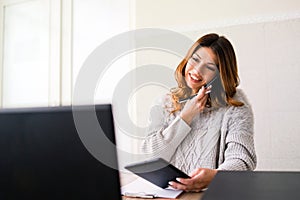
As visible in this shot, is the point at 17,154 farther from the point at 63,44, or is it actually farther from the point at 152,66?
the point at 63,44

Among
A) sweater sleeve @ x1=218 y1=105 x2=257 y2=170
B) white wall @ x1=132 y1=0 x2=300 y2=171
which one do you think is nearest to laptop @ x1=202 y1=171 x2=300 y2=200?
sweater sleeve @ x1=218 y1=105 x2=257 y2=170

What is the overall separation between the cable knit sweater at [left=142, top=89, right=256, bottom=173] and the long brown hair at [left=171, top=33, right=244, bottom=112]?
85 millimetres

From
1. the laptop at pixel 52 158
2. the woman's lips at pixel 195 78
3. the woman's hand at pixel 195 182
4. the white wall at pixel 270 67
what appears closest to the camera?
the laptop at pixel 52 158

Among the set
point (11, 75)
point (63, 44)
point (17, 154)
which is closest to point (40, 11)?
point (63, 44)

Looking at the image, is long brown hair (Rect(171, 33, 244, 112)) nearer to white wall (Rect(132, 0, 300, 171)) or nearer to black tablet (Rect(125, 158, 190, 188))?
white wall (Rect(132, 0, 300, 171))

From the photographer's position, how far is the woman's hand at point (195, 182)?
0.96 metres

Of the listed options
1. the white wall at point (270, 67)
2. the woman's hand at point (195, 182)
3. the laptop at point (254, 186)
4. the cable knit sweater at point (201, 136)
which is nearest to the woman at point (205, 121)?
the cable knit sweater at point (201, 136)

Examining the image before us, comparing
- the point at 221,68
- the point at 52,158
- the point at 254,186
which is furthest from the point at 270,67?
the point at 52,158

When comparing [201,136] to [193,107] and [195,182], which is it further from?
[195,182]

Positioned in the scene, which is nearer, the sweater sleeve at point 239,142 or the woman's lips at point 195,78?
the sweater sleeve at point 239,142

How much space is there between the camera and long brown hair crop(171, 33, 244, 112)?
5.25 feet

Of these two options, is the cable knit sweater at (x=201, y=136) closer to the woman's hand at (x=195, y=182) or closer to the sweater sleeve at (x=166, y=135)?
the sweater sleeve at (x=166, y=135)

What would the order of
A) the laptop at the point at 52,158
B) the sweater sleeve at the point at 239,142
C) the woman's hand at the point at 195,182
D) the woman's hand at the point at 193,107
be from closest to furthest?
the laptop at the point at 52,158, the woman's hand at the point at 195,182, the sweater sleeve at the point at 239,142, the woman's hand at the point at 193,107

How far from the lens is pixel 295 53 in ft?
5.82
